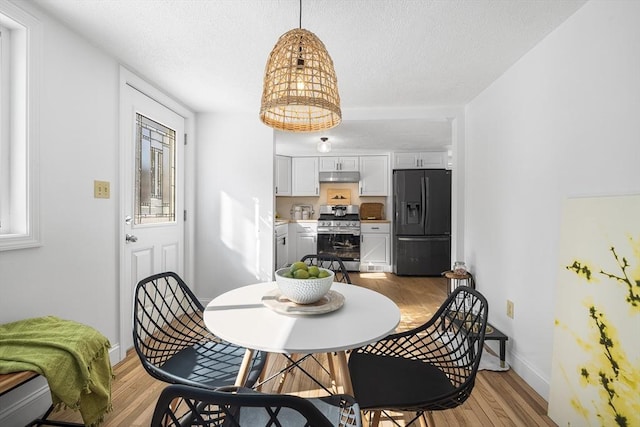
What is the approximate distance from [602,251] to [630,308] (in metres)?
0.27

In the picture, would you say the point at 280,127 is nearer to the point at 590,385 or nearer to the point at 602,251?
the point at 602,251

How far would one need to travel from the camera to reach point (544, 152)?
6.38 ft

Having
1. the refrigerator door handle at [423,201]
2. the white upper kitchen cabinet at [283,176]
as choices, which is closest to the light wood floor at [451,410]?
the refrigerator door handle at [423,201]

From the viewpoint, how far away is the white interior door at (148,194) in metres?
2.36

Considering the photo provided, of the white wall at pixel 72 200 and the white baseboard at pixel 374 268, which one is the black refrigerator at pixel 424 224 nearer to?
the white baseboard at pixel 374 268

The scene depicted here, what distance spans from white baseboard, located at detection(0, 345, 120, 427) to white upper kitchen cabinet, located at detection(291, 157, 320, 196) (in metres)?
4.59

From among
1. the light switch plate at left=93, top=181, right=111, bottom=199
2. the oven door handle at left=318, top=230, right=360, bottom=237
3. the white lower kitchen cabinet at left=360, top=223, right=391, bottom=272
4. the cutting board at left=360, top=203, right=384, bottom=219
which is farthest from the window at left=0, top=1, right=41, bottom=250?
the cutting board at left=360, top=203, right=384, bottom=219

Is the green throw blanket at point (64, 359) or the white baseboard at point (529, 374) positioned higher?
the green throw blanket at point (64, 359)

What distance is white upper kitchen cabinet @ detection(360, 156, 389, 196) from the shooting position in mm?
5734

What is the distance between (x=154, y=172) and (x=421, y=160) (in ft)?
14.0

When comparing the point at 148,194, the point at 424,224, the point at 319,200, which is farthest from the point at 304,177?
the point at 148,194

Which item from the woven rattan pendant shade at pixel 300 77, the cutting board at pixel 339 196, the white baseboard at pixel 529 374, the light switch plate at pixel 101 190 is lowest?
the white baseboard at pixel 529 374

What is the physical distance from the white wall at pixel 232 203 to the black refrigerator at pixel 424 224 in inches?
106

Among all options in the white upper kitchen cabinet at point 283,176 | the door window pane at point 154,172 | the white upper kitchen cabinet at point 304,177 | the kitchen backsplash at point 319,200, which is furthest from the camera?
the kitchen backsplash at point 319,200
